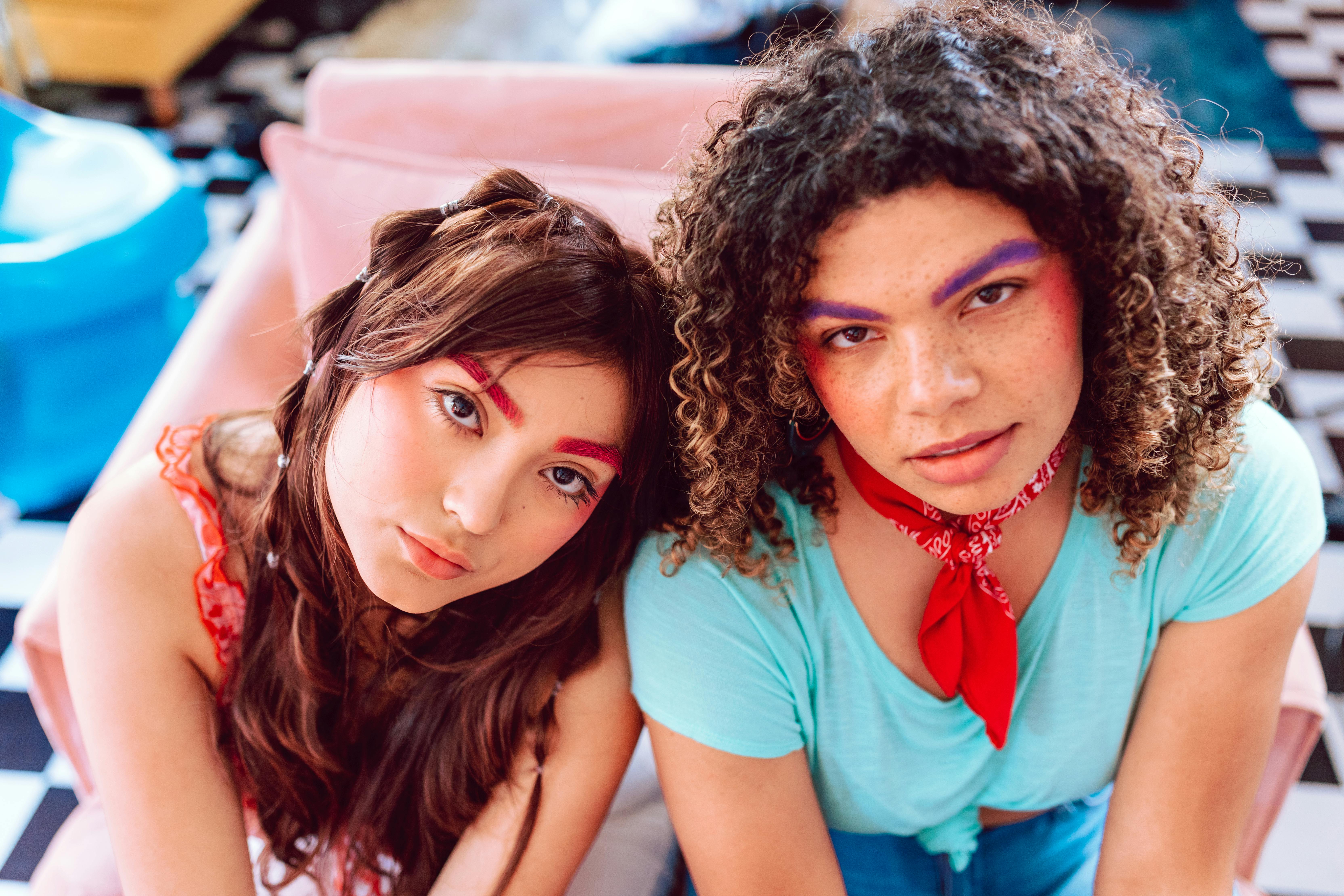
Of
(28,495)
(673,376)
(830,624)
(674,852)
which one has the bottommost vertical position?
(28,495)

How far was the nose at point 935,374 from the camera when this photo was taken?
0.96m

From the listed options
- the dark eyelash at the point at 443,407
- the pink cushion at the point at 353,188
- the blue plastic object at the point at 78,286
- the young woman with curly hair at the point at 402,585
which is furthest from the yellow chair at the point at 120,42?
the dark eyelash at the point at 443,407

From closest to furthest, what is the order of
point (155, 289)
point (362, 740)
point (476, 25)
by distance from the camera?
1. point (362, 740)
2. point (155, 289)
3. point (476, 25)

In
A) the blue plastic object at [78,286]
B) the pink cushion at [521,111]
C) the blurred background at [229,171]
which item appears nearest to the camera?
the pink cushion at [521,111]

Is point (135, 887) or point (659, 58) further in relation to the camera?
point (659, 58)

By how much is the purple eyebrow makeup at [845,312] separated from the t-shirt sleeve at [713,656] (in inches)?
13.5

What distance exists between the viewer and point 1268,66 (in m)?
4.77

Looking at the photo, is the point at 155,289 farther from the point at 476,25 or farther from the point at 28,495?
the point at 476,25

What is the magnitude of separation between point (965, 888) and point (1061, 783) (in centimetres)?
19

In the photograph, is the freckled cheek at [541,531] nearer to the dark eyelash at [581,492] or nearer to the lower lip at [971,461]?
the dark eyelash at [581,492]

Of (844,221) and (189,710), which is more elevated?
(844,221)

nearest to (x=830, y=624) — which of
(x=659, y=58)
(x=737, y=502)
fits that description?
(x=737, y=502)

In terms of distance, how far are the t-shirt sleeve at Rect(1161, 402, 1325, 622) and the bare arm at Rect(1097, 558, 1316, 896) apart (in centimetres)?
2

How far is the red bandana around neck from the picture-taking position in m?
1.16
